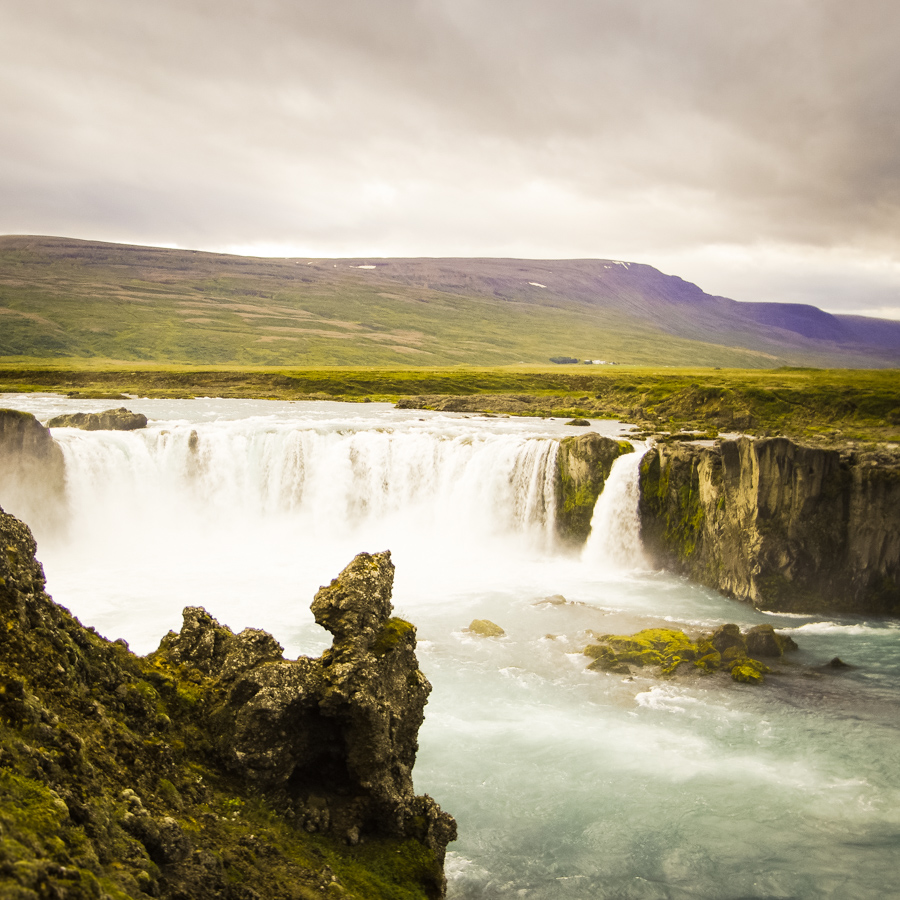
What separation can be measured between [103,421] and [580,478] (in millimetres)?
33915

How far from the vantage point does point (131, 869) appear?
755 cm

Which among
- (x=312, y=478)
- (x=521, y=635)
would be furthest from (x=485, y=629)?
(x=312, y=478)

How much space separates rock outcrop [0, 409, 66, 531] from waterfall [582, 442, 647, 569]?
3201 cm

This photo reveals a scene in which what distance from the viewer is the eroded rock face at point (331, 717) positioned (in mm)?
10906

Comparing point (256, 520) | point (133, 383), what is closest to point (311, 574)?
point (256, 520)

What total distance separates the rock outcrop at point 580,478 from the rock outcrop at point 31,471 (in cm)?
3037

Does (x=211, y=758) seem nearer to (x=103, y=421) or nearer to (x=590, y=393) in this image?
(x=103, y=421)

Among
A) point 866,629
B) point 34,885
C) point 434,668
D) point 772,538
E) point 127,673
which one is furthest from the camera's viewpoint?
point 772,538

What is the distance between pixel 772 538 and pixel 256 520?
1244 inches

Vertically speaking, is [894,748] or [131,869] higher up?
[131,869]

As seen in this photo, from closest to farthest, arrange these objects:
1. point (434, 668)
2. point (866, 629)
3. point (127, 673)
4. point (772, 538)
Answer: point (127, 673)
point (434, 668)
point (866, 629)
point (772, 538)

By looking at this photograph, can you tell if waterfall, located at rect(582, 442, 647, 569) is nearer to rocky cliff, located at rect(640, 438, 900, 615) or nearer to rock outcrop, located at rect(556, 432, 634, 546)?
rock outcrop, located at rect(556, 432, 634, 546)

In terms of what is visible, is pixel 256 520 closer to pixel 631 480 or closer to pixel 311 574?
pixel 311 574

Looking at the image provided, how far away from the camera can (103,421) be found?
2031 inches
